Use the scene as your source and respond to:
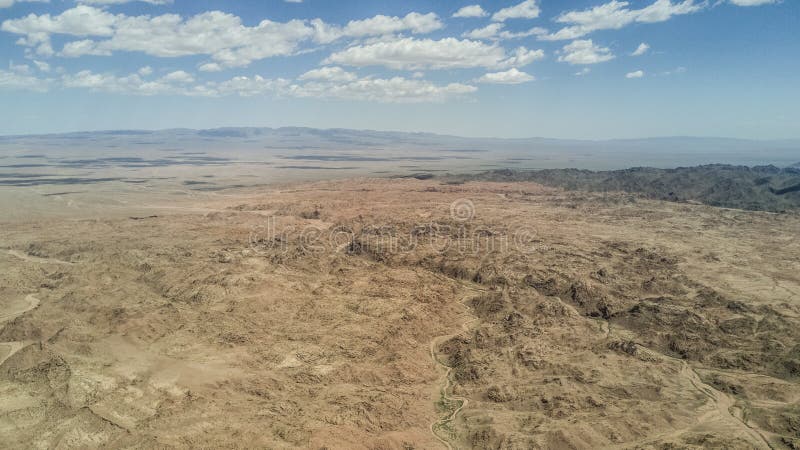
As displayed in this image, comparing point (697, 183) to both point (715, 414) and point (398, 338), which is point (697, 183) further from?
point (398, 338)

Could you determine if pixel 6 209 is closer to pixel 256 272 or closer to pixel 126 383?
pixel 256 272

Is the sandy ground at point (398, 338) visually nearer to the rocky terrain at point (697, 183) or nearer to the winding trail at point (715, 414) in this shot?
the winding trail at point (715, 414)

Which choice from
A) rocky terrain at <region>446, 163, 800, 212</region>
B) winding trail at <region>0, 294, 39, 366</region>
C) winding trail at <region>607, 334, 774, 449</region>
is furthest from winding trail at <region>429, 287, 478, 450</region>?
rocky terrain at <region>446, 163, 800, 212</region>

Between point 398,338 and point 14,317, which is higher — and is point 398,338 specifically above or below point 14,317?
above

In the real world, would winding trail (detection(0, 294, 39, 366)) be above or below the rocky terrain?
below

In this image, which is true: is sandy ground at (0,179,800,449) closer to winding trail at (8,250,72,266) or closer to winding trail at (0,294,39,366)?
winding trail at (0,294,39,366)

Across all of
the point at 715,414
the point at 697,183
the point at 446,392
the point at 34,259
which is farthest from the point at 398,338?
the point at 697,183

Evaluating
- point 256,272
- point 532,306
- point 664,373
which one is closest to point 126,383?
point 256,272
